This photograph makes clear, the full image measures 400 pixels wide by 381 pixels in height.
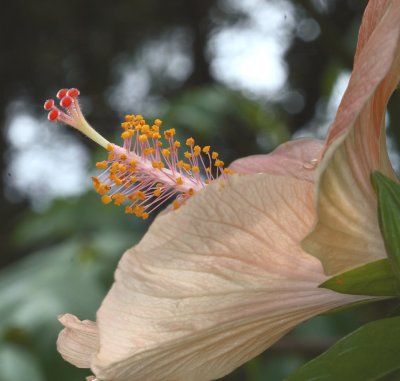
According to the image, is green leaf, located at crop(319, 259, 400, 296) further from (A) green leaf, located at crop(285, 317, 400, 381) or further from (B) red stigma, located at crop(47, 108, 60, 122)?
(B) red stigma, located at crop(47, 108, 60, 122)

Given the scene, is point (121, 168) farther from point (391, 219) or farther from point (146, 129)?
point (391, 219)

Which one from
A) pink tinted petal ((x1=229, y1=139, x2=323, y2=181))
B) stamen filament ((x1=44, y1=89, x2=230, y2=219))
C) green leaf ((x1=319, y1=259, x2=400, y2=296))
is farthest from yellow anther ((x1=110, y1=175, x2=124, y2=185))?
green leaf ((x1=319, y1=259, x2=400, y2=296))

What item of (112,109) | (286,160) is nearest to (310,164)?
(286,160)

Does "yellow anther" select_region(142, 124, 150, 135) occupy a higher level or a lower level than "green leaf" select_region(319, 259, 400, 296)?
higher

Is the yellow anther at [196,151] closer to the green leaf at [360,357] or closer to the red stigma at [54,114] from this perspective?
the red stigma at [54,114]

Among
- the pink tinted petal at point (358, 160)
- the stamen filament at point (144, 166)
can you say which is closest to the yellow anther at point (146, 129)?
the stamen filament at point (144, 166)
